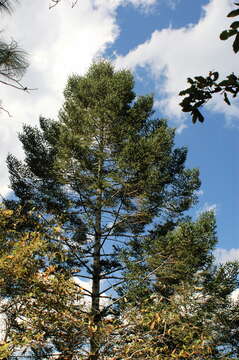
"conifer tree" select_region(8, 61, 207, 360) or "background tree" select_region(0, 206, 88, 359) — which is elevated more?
"conifer tree" select_region(8, 61, 207, 360)

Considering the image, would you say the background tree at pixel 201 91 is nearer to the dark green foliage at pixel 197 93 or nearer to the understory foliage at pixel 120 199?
the dark green foliage at pixel 197 93

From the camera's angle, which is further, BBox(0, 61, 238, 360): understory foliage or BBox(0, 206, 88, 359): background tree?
BBox(0, 61, 238, 360): understory foliage

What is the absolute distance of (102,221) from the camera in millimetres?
10875

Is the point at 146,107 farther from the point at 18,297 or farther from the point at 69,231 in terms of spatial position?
the point at 18,297

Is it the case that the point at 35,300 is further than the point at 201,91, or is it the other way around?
the point at 35,300

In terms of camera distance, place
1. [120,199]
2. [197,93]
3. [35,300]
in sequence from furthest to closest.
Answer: [120,199]
[35,300]
[197,93]

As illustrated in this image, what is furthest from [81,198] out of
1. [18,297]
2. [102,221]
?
[18,297]

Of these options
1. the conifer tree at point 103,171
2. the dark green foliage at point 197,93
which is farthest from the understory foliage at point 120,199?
the dark green foliage at point 197,93

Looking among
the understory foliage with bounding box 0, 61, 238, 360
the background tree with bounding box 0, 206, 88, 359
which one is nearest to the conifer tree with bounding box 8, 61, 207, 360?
the understory foliage with bounding box 0, 61, 238, 360

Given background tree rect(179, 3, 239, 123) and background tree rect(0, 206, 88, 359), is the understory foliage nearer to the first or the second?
background tree rect(0, 206, 88, 359)

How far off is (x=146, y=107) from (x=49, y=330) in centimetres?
986

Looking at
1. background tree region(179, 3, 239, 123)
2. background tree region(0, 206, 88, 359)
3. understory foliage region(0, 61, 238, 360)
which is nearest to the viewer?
background tree region(179, 3, 239, 123)

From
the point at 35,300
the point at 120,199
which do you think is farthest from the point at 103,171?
the point at 35,300

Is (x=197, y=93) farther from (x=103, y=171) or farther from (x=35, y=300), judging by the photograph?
(x=103, y=171)
